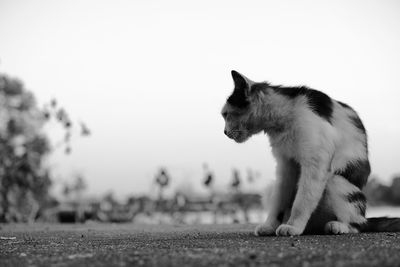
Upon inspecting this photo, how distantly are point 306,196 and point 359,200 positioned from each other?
0.89 metres

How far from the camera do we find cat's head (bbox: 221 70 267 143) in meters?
5.78

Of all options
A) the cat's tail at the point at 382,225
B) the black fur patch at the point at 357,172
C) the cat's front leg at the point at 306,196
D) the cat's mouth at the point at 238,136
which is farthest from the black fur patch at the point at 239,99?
the cat's tail at the point at 382,225

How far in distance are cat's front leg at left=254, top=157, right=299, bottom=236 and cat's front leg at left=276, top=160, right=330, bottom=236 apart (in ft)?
1.61

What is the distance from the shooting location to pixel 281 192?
585 cm

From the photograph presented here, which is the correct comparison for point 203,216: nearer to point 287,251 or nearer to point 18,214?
point 18,214

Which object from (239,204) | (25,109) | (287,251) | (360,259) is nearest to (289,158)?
(287,251)

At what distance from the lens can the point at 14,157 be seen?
73.0 ft

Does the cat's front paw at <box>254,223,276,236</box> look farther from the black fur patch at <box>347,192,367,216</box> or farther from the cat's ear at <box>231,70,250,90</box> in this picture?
the cat's ear at <box>231,70,250,90</box>

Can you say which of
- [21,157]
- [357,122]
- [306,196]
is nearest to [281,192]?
[306,196]

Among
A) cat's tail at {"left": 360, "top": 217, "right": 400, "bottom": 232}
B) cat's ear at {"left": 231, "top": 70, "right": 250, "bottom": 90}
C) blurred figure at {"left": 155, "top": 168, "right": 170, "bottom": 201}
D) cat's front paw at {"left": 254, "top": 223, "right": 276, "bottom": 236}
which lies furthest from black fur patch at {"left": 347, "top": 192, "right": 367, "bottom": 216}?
blurred figure at {"left": 155, "top": 168, "right": 170, "bottom": 201}

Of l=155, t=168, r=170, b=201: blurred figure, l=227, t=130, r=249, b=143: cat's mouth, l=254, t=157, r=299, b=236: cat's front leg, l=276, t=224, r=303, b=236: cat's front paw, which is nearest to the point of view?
l=276, t=224, r=303, b=236: cat's front paw

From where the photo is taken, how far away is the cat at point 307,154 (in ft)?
17.3

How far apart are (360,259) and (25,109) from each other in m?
23.3

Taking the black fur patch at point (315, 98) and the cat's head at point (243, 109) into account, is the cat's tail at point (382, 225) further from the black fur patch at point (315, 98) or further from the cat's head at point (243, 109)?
the cat's head at point (243, 109)
